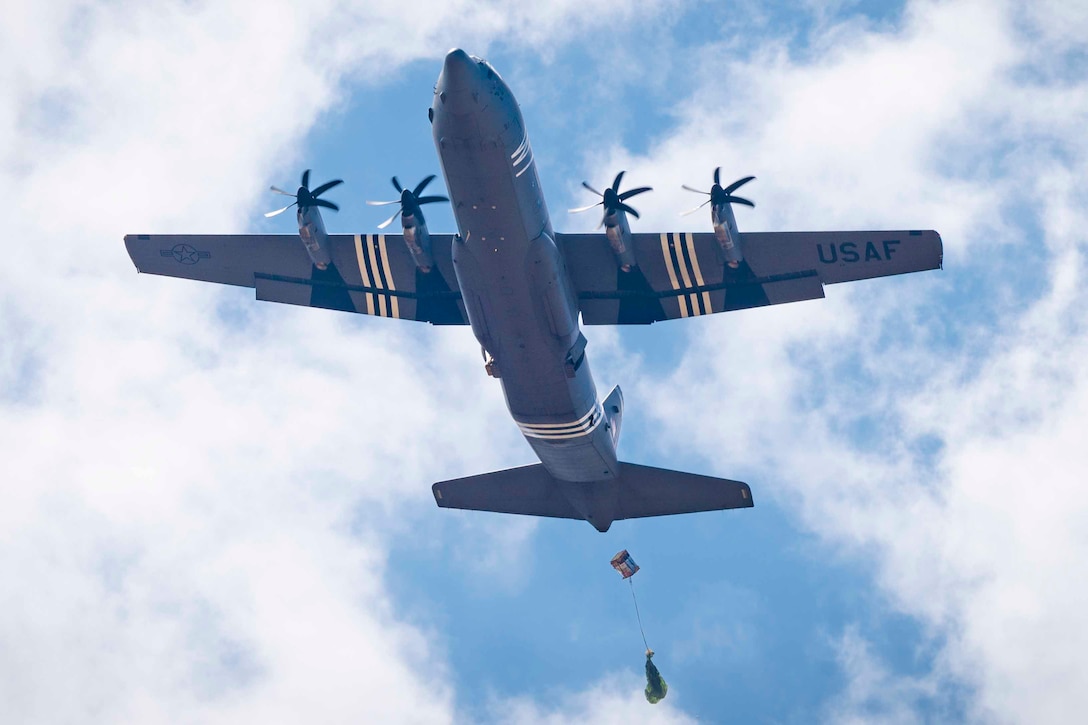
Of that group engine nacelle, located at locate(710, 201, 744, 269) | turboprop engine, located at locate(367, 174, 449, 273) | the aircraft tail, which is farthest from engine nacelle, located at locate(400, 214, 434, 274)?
engine nacelle, located at locate(710, 201, 744, 269)

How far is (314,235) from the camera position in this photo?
4281 centimetres

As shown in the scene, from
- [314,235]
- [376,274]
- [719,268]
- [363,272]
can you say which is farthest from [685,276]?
[314,235]

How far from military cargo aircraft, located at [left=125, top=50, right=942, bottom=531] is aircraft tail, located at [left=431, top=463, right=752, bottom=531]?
50 mm

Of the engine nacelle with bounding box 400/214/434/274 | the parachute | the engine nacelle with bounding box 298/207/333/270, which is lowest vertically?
the parachute

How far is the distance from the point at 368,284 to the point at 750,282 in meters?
12.9

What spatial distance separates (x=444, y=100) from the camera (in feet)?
116

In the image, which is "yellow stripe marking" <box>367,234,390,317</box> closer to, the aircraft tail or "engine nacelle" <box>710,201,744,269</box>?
the aircraft tail

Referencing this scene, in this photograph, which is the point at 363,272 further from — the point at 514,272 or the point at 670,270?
the point at 670,270

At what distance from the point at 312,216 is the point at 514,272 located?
814 cm

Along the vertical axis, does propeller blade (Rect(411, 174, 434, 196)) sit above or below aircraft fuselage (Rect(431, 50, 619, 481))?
above

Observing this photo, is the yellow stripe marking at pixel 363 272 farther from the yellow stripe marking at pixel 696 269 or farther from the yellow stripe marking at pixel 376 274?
the yellow stripe marking at pixel 696 269

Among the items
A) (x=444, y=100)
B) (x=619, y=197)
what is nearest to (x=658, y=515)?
(x=619, y=197)

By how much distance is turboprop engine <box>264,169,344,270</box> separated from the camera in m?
41.8

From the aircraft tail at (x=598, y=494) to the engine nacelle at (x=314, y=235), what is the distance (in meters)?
8.96
